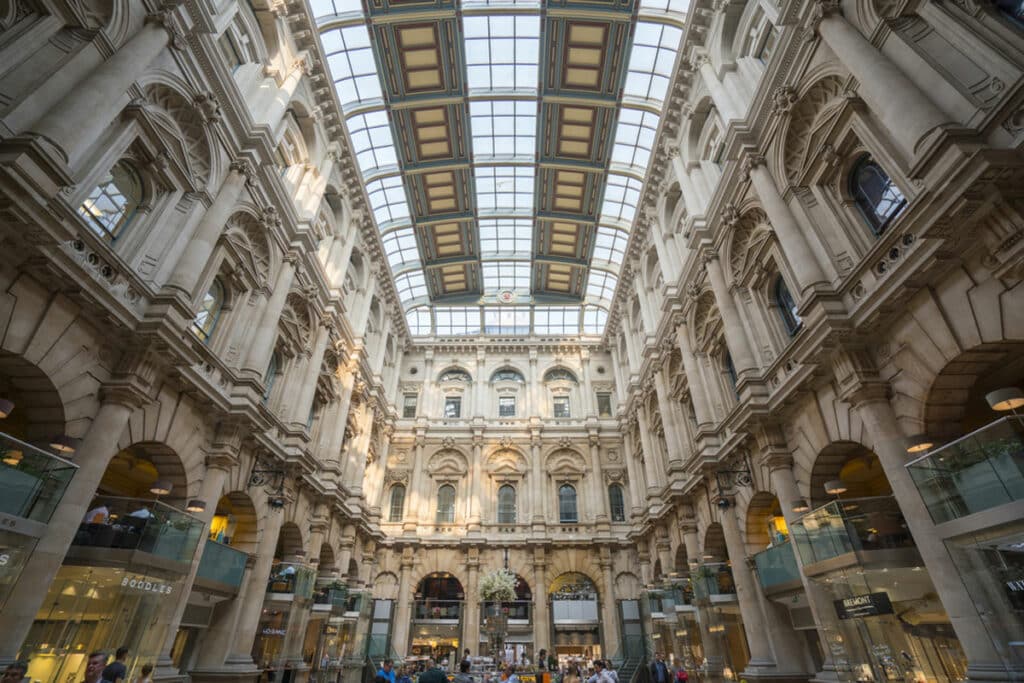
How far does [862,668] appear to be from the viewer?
966 cm

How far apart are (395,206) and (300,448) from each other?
1871 centimetres

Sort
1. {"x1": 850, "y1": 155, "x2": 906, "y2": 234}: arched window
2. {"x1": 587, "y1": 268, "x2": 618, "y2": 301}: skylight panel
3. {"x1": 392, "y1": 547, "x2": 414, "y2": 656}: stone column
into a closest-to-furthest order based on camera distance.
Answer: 1. {"x1": 850, "y1": 155, "x2": 906, "y2": 234}: arched window
2. {"x1": 392, "y1": 547, "x2": 414, "y2": 656}: stone column
3. {"x1": 587, "y1": 268, "x2": 618, "y2": 301}: skylight panel

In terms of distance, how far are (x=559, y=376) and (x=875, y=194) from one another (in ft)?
91.1

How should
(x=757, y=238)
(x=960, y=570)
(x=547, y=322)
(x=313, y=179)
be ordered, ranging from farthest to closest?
1. (x=547, y=322)
2. (x=313, y=179)
3. (x=757, y=238)
4. (x=960, y=570)

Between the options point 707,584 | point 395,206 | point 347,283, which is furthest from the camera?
point 395,206

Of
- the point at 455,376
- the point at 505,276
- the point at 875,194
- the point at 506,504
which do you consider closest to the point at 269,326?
the point at 875,194

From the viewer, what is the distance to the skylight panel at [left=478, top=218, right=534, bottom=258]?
34750mm

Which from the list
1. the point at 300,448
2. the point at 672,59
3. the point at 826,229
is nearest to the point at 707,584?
the point at 826,229

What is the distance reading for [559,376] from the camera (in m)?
38.5

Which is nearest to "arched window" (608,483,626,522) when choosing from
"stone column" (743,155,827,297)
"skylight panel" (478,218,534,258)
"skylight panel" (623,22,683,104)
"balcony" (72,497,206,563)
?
"skylight panel" (478,218,534,258)

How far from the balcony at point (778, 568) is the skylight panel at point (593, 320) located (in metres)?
26.4

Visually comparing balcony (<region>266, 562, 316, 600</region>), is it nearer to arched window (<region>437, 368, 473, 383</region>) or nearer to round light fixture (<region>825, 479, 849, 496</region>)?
round light fixture (<region>825, 479, 849, 496</region>)

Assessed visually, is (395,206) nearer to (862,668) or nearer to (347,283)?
(347,283)

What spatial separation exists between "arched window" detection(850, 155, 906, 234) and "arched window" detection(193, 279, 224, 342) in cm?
1747
